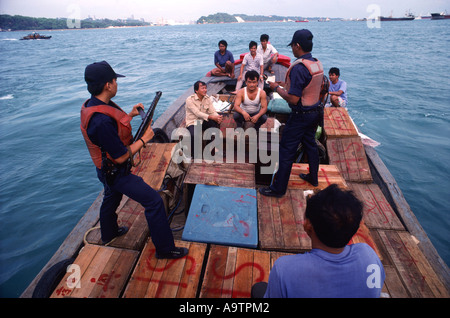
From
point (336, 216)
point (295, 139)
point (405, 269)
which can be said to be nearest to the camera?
point (336, 216)

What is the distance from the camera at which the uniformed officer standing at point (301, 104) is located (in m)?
3.14

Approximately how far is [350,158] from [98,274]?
15.8 ft

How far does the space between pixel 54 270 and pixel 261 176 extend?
3.60 meters

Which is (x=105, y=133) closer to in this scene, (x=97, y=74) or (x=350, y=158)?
(x=97, y=74)

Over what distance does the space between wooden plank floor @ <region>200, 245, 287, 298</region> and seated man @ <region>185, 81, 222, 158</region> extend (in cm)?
290

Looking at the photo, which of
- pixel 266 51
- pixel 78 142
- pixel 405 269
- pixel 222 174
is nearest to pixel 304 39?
pixel 222 174

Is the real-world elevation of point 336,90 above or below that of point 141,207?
above

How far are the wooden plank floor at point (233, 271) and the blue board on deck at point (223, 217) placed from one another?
0.64ft

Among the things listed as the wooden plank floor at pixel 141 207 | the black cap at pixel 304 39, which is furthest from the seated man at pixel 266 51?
the wooden plank floor at pixel 141 207

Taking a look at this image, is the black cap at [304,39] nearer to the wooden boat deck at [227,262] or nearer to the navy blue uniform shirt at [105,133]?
the wooden boat deck at [227,262]

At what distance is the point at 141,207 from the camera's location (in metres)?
3.63

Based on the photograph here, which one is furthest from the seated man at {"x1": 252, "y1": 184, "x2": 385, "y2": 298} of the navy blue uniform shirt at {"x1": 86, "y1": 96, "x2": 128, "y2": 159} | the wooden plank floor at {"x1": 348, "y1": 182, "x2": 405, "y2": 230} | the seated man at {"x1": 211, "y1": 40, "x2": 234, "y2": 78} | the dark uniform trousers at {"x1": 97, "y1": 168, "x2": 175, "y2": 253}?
the seated man at {"x1": 211, "y1": 40, "x2": 234, "y2": 78}
